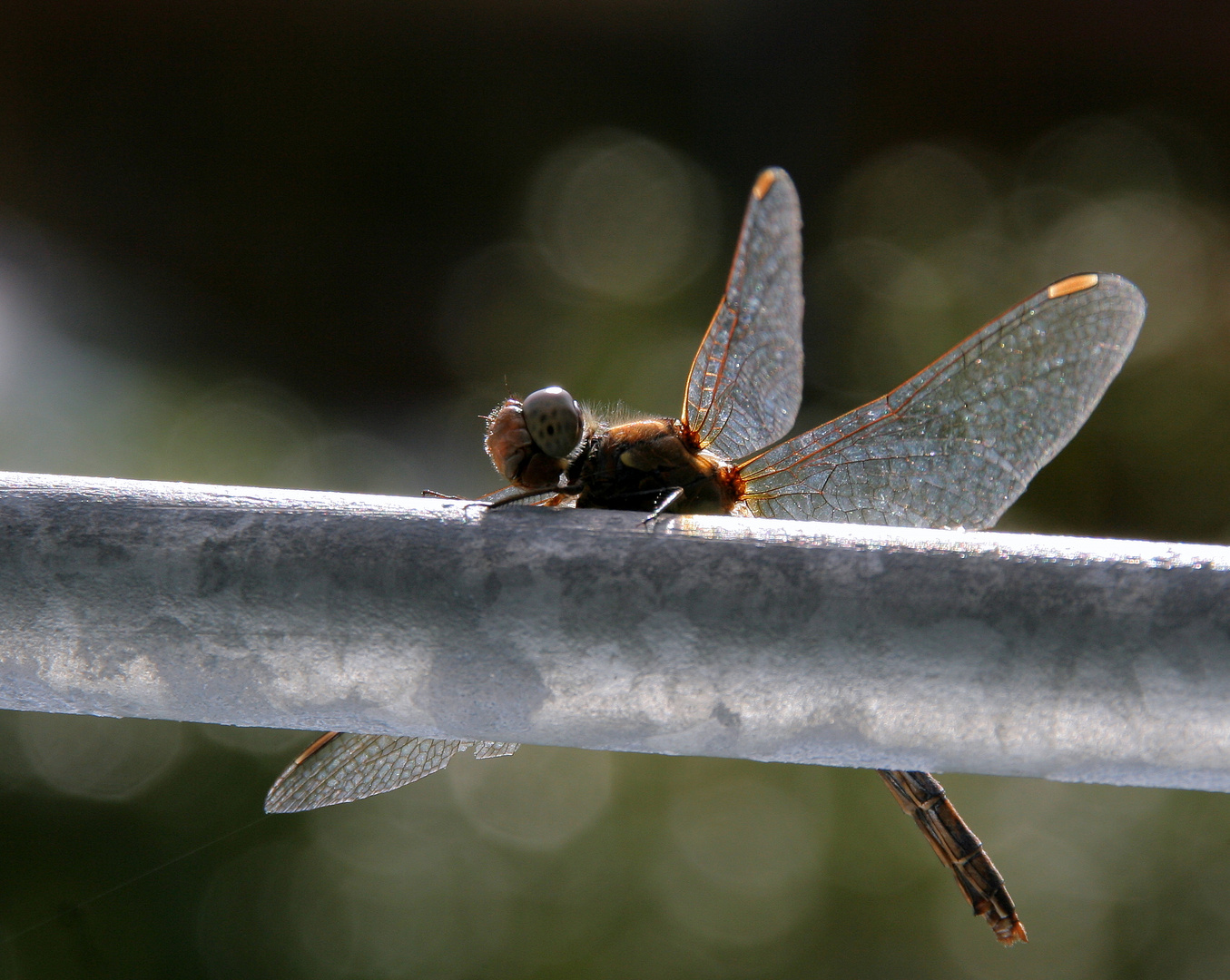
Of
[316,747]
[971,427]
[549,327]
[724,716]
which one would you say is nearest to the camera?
[724,716]

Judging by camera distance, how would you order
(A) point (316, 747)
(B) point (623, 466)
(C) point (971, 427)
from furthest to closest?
1. (C) point (971, 427)
2. (B) point (623, 466)
3. (A) point (316, 747)

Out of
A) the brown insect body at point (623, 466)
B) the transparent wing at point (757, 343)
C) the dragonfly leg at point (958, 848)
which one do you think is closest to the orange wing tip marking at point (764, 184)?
the transparent wing at point (757, 343)

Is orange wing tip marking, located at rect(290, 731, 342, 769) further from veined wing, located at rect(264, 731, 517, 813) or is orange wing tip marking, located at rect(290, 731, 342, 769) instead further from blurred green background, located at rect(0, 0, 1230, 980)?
blurred green background, located at rect(0, 0, 1230, 980)

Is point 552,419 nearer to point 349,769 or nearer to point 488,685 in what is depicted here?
point 349,769

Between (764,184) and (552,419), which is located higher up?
(764,184)

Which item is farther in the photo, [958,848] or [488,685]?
[958,848]

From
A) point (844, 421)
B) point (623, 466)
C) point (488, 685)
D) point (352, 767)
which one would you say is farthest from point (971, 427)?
point (488, 685)

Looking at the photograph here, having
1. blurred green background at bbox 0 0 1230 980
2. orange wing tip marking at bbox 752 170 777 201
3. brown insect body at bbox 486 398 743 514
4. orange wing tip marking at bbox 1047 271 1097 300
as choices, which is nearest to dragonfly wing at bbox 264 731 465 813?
brown insect body at bbox 486 398 743 514

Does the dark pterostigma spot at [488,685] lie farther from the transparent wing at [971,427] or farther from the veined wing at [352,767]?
the transparent wing at [971,427]
